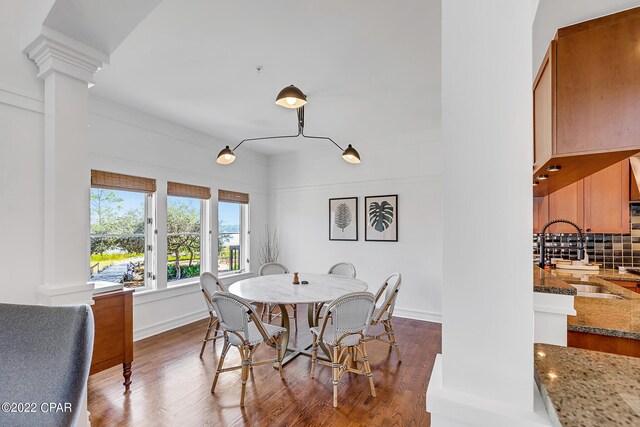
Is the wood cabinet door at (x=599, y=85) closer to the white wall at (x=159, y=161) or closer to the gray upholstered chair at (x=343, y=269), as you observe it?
the gray upholstered chair at (x=343, y=269)

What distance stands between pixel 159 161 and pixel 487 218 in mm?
4133

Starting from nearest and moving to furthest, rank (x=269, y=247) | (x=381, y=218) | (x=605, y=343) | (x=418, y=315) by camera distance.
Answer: (x=605, y=343), (x=418, y=315), (x=381, y=218), (x=269, y=247)

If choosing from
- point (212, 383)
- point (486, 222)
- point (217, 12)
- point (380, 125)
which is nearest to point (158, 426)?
point (212, 383)

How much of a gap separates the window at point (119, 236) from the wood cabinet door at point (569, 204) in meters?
5.08

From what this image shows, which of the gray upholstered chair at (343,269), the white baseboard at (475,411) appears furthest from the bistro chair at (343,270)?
the white baseboard at (475,411)

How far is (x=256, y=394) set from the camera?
243cm

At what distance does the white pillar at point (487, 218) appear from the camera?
2.26 feet

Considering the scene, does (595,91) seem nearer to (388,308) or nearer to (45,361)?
(388,308)

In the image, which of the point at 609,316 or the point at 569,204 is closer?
the point at 609,316

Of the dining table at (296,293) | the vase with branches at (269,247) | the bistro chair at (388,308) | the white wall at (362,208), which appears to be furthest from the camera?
the vase with branches at (269,247)

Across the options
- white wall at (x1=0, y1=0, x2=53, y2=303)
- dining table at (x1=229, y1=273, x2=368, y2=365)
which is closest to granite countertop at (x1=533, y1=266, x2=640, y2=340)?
dining table at (x1=229, y1=273, x2=368, y2=365)

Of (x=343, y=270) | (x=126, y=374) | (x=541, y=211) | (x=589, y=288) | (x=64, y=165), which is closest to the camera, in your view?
(x=64, y=165)

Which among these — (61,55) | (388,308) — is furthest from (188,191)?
(388,308)

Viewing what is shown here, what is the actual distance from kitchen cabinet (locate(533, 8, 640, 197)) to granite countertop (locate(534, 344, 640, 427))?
47.3 inches
